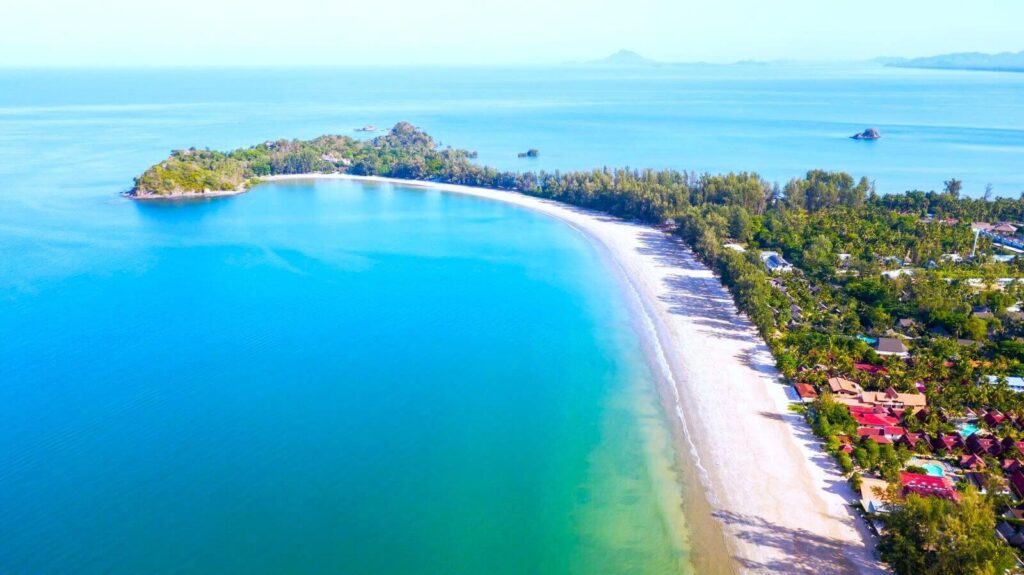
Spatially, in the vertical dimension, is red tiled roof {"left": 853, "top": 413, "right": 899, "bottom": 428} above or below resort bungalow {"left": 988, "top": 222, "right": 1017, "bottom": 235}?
below

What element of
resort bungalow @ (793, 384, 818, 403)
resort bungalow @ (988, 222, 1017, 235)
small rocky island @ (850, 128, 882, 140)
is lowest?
resort bungalow @ (793, 384, 818, 403)

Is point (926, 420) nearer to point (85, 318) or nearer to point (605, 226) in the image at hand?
point (605, 226)

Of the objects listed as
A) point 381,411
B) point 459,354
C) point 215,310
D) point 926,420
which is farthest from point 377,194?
point 926,420

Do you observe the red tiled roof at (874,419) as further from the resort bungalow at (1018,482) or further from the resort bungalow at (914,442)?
the resort bungalow at (1018,482)

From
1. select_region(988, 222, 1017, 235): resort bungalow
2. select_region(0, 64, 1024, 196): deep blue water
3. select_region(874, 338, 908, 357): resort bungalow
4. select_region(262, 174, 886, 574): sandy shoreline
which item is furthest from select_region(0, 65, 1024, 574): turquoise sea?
select_region(0, 64, 1024, 196): deep blue water

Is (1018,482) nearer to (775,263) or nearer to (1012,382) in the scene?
(1012,382)

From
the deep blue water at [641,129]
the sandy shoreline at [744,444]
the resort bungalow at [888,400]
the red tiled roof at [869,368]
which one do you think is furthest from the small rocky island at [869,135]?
the resort bungalow at [888,400]

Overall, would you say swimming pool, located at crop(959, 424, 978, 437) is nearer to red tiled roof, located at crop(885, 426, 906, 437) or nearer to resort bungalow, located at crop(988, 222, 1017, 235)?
red tiled roof, located at crop(885, 426, 906, 437)
